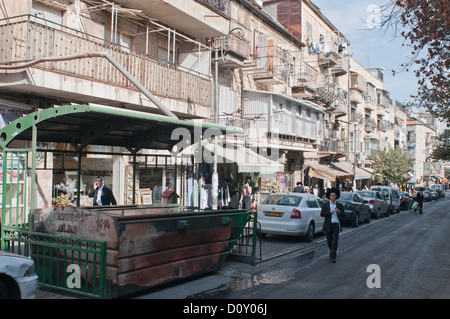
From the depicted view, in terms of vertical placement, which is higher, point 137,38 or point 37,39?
point 137,38

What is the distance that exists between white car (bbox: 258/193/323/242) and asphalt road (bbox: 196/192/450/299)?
0.86m

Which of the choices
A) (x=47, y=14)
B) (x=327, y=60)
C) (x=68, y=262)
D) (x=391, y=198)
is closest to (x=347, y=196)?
(x=391, y=198)

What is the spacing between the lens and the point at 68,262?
6504 mm

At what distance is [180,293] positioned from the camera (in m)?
6.82

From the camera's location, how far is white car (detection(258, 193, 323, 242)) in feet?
42.0

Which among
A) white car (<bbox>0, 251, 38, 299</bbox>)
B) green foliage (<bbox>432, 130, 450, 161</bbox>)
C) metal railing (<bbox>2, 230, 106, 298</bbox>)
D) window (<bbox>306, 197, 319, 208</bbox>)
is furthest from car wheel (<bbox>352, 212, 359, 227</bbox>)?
green foliage (<bbox>432, 130, 450, 161</bbox>)

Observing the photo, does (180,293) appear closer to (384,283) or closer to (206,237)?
(206,237)

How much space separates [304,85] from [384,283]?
21403 millimetres

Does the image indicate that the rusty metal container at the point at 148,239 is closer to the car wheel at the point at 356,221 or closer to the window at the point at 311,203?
the window at the point at 311,203

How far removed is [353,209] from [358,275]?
32.9 feet

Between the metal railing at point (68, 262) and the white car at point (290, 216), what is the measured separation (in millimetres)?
7577

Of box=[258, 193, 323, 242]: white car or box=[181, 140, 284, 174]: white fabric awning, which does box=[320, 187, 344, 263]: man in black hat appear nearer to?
box=[258, 193, 323, 242]: white car

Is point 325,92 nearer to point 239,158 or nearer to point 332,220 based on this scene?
point 239,158
